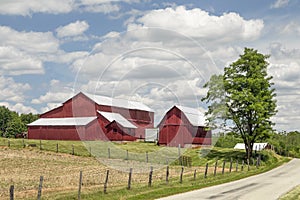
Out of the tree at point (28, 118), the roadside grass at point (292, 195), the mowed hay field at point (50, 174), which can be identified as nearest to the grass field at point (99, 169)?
the mowed hay field at point (50, 174)

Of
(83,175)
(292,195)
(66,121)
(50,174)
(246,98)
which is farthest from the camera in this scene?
(66,121)

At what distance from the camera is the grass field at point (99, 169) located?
24.4 meters

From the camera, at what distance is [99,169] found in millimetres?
39844

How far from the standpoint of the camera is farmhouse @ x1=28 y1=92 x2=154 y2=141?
7500 cm

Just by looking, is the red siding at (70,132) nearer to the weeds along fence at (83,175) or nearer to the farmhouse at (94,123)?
the farmhouse at (94,123)

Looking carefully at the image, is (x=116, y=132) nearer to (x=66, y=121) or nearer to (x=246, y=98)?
(x=66, y=121)

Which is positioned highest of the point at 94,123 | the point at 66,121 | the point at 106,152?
the point at 66,121

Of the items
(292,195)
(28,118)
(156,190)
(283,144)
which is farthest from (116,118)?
(28,118)

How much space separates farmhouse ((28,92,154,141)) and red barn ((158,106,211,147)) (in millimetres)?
4401

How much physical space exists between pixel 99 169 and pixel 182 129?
30149 millimetres

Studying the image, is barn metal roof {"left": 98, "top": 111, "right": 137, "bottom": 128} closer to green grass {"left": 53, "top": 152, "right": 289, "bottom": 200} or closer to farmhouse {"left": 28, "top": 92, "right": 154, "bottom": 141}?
farmhouse {"left": 28, "top": 92, "right": 154, "bottom": 141}

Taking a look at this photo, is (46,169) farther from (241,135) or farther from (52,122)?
(52,122)

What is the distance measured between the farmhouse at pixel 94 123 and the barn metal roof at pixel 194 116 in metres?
7.09

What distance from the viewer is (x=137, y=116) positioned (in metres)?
71.9
